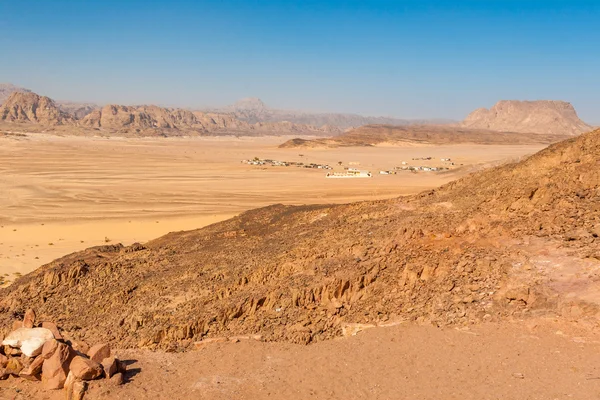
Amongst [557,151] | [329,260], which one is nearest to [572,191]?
[557,151]

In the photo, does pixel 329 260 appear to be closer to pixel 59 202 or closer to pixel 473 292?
pixel 473 292

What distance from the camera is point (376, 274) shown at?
39.5ft

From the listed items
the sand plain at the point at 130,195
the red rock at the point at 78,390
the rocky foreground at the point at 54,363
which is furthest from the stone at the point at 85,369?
the sand plain at the point at 130,195

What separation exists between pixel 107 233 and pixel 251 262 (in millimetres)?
17921

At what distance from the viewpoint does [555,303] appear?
9.67 meters

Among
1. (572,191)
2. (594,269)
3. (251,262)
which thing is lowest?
(251,262)

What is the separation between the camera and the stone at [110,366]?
891 cm

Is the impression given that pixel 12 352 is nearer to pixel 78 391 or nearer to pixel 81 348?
pixel 81 348

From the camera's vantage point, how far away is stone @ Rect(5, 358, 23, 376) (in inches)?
360

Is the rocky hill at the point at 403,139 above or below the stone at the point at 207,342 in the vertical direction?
above

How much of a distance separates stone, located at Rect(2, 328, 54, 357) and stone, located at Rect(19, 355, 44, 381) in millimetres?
189

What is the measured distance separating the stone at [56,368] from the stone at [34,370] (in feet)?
0.46

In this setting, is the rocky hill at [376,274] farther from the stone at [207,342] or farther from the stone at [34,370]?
the stone at [34,370]

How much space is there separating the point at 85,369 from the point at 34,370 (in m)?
1.07
